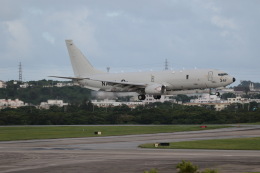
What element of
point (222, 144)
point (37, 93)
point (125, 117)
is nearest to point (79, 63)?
point (125, 117)

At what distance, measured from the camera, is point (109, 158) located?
49375 mm

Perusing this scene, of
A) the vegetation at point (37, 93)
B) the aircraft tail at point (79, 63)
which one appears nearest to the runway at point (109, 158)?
the aircraft tail at point (79, 63)

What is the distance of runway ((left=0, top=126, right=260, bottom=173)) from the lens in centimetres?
4239

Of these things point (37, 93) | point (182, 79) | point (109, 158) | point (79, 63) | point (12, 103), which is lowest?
point (109, 158)

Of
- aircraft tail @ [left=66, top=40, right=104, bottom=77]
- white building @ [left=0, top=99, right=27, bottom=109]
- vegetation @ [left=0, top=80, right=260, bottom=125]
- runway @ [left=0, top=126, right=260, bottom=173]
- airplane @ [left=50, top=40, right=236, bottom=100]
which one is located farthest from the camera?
white building @ [left=0, top=99, right=27, bottom=109]

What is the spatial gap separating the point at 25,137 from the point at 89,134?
993cm

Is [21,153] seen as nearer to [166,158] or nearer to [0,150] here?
[0,150]

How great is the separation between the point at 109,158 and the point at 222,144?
17909 mm

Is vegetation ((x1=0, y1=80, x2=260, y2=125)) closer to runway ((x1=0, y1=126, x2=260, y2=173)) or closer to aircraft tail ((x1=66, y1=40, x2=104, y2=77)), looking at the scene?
aircraft tail ((x1=66, y1=40, x2=104, y2=77))

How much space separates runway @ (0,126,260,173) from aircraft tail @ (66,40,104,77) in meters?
36.4

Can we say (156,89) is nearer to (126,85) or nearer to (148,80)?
(148,80)

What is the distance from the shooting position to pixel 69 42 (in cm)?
10425

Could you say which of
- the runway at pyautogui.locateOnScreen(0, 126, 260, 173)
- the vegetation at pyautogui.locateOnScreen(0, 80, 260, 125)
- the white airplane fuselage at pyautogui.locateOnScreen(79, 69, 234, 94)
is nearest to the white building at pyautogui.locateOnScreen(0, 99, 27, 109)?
the vegetation at pyautogui.locateOnScreen(0, 80, 260, 125)

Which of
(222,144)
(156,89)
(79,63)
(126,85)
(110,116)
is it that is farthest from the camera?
(110,116)
